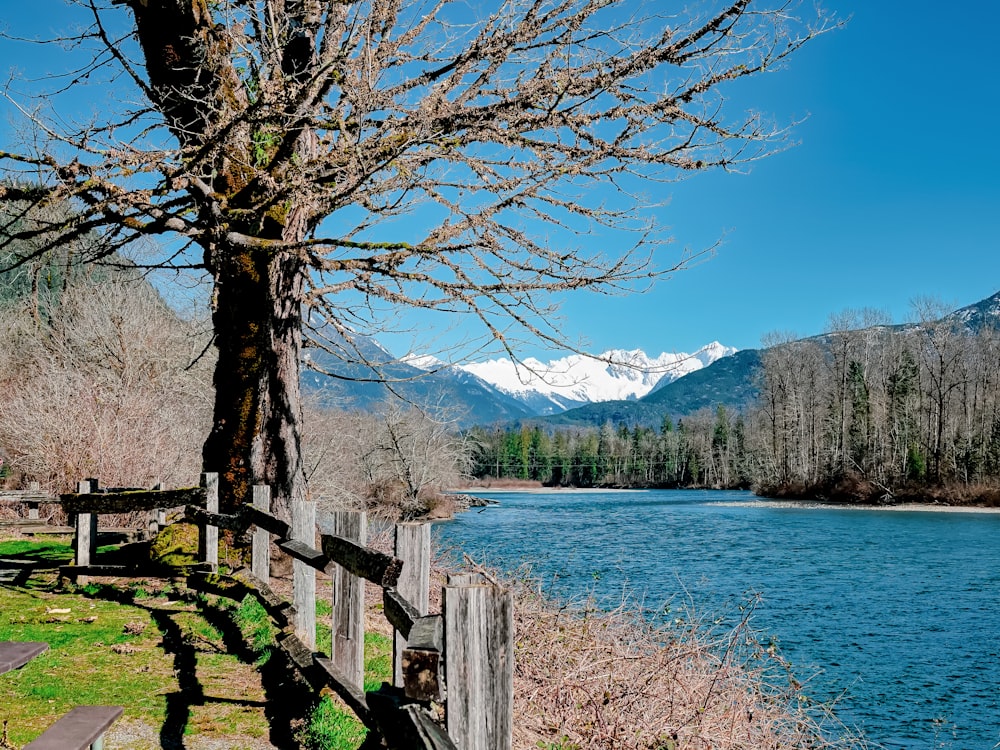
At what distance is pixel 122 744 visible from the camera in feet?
15.9

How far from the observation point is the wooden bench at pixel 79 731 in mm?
3053

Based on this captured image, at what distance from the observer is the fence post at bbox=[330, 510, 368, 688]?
5.02 meters

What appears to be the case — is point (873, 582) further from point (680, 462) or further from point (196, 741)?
point (680, 462)

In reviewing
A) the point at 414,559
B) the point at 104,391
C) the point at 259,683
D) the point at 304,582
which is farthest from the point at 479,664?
the point at 104,391

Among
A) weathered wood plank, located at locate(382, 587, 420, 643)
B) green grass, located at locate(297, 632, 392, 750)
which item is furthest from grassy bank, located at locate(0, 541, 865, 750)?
weathered wood plank, located at locate(382, 587, 420, 643)

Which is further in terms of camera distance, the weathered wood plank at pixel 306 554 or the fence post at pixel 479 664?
the weathered wood plank at pixel 306 554

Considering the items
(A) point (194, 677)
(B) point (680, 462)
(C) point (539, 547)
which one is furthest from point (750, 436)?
(A) point (194, 677)

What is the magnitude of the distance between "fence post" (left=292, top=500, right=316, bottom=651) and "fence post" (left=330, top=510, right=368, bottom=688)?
1058 millimetres

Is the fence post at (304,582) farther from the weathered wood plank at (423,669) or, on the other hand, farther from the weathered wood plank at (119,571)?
the weathered wood plank at (119,571)

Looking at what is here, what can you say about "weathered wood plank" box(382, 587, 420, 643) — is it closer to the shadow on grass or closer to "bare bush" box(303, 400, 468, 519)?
the shadow on grass

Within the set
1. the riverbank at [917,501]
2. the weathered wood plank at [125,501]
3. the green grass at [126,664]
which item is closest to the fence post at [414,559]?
the green grass at [126,664]

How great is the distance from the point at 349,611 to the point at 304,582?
132 cm

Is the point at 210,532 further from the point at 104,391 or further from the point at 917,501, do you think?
the point at 917,501

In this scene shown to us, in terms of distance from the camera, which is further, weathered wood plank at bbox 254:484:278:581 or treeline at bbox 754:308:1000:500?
treeline at bbox 754:308:1000:500
